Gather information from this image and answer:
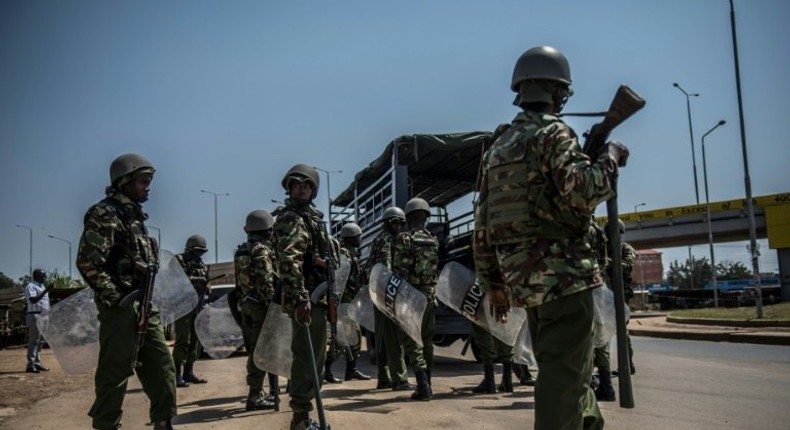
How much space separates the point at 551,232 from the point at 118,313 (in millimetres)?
3001

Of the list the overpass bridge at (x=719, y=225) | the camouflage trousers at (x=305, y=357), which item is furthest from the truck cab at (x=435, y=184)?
the overpass bridge at (x=719, y=225)

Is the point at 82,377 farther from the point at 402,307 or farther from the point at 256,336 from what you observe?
the point at 402,307

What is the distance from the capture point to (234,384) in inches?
341

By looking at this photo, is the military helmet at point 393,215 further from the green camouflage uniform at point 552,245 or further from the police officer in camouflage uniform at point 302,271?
the green camouflage uniform at point 552,245

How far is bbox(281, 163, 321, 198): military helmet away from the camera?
16.7ft

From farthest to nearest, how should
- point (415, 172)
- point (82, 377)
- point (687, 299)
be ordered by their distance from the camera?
point (687, 299) < point (415, 172) < point (82, 377)

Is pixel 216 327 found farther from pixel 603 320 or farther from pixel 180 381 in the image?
pixel 603 320

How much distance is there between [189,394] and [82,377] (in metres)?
3.50

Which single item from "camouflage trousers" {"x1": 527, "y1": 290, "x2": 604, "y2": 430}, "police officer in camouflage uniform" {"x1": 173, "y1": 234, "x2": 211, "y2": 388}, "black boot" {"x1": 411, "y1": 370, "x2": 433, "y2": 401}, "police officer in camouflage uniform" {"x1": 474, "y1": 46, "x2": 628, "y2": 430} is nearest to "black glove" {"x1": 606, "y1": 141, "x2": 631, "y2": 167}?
"police officer in camouflage uniform" {"x1": 474, "y1": 46, "x2": 628, "y2": 430}

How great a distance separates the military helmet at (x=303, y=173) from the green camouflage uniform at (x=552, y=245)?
7.38 ft

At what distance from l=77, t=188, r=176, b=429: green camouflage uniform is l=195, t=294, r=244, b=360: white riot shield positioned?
4.36 m

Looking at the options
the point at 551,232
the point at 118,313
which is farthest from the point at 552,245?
the point at 118,313

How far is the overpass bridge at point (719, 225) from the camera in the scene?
30703 millimetres

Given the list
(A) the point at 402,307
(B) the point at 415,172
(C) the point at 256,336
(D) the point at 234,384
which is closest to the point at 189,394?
(D) the point at 234,384
